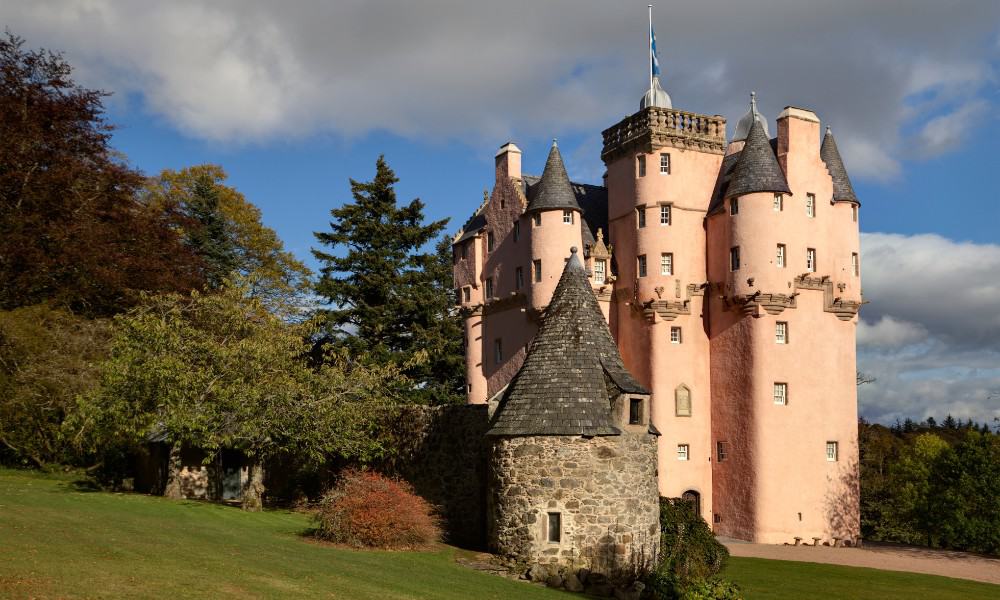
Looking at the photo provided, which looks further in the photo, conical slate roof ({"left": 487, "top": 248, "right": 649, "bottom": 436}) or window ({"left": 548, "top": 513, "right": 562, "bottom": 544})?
conical slate roof ({"left": 487, "top": 248, "right": 649, "bottom": 436})

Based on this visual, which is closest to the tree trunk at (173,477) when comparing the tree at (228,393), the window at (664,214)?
the tree at (228,393)

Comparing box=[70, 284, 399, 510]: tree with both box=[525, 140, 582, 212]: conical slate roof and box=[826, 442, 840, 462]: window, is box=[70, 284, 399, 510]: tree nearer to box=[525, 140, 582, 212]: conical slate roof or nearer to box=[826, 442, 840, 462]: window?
box=[525, 140, 582, 212]: conical slate roof

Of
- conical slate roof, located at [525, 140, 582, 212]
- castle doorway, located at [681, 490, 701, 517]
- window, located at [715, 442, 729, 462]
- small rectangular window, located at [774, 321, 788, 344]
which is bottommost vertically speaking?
castle doorway, located at [681, 490, 701, 517]

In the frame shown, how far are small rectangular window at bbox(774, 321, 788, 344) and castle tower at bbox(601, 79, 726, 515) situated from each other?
2895 mm

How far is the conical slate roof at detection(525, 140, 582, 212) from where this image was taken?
37.8 m

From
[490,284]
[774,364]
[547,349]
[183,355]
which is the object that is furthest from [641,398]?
[490,284]

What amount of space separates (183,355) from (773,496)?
21601 mm

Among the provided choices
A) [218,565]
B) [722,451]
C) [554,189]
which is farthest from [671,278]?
[218,565]

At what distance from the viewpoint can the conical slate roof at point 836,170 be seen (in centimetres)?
3834

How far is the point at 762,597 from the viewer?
21812 mm

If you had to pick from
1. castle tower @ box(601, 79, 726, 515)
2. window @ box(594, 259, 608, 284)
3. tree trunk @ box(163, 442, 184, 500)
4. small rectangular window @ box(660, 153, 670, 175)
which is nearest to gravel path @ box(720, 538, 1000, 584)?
castle tower @ box(601, 79, 726, 515)

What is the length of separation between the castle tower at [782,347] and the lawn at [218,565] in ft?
23.6

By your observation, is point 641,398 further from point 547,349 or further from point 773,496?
point 773,496

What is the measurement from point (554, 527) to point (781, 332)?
1779 cm
